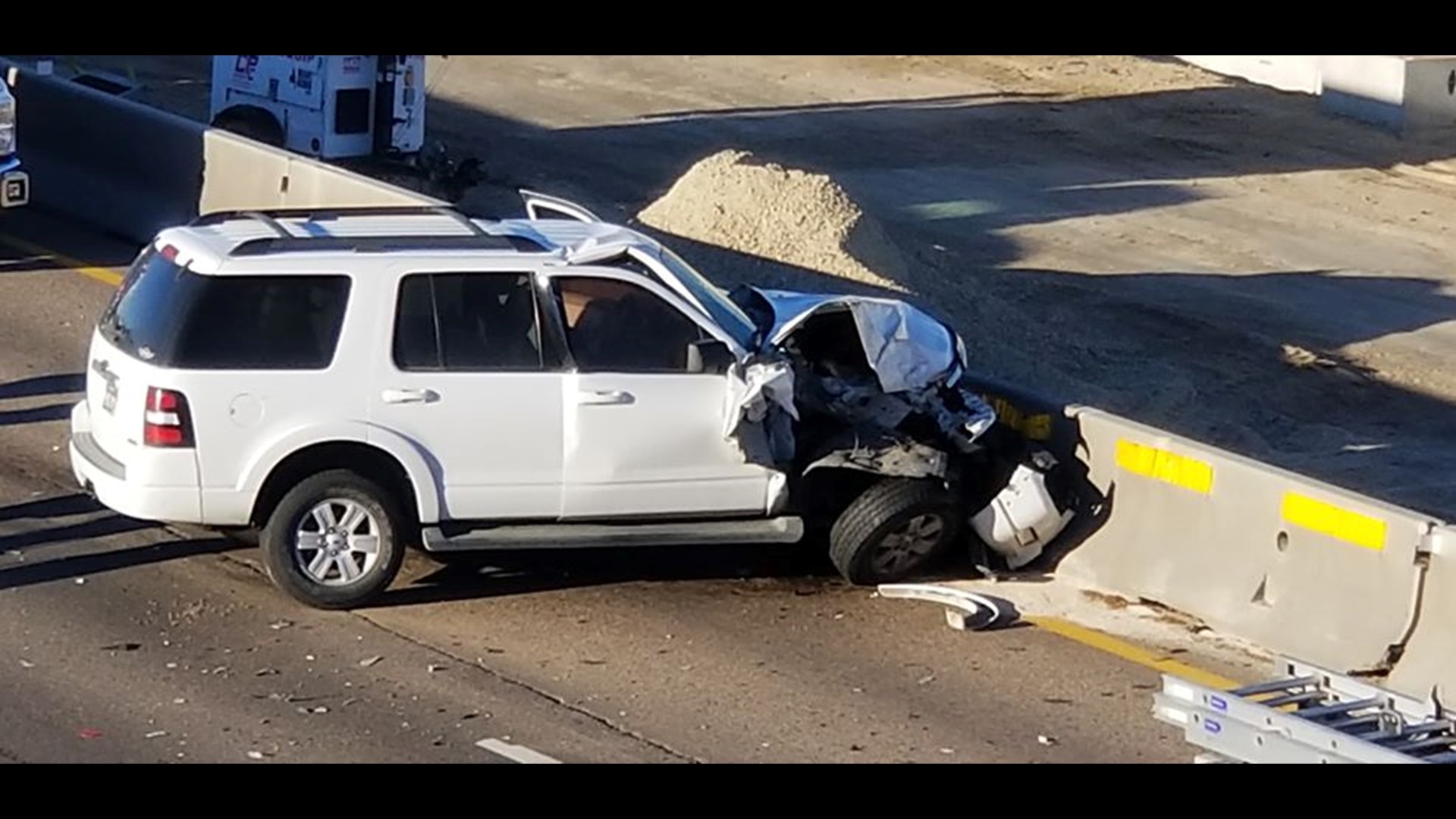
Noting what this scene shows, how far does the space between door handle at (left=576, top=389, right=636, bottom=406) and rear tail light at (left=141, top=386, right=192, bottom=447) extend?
1.86 meters

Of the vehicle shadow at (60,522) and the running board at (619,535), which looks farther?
the vehicle shadow at (60,522)

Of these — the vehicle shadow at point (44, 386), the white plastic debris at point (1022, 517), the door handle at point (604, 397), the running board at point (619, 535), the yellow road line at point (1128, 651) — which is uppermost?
the door handle at point (604, 397)

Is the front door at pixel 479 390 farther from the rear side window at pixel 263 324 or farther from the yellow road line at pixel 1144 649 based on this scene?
the yellow road line at pixel 1144 649

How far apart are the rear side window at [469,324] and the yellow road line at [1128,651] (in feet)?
9.25

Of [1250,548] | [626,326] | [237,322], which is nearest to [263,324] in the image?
[237,322]

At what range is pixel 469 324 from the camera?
12.2 metres

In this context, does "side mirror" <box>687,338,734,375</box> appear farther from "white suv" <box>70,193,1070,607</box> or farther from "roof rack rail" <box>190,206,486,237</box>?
"roof rack rail" <box>190,206,486,237</box>

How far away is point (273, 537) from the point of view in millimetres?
12047

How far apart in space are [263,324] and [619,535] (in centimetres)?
200

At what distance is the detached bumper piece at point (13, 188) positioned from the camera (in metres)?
18.1

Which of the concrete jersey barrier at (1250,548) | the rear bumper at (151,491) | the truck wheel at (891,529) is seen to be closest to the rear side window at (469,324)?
the rear bumper at (151,491)

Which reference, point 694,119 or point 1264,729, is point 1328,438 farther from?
point 694,119

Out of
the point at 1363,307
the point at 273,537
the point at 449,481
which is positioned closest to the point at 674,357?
the point at 449,481
